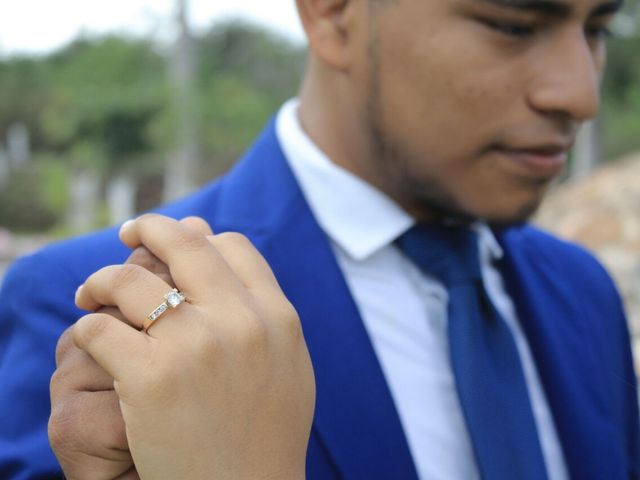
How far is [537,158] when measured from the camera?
1.69 meters

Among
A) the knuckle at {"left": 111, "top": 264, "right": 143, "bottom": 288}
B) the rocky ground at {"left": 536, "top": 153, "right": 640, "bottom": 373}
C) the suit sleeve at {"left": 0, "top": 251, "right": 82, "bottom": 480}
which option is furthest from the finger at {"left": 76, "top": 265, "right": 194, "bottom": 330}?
the rocky ground at {"left": 536, "top": 153, "right": 640, "bottom": 373}

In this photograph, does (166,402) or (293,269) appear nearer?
(166,402)

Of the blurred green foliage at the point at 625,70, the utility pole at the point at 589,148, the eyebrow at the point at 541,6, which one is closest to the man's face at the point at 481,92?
the eyebrow at the point at 541,6

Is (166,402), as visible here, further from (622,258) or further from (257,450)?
(622,258)

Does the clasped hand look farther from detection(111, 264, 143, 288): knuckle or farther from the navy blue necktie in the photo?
the navy blue necktie

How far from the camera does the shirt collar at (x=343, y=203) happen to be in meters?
1.80

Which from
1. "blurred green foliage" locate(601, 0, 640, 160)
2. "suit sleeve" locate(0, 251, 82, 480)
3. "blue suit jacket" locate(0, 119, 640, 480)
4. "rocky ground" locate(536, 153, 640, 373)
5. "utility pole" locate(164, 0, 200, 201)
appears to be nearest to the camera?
"suit sleeve" locate(0, 251, 82, 480)

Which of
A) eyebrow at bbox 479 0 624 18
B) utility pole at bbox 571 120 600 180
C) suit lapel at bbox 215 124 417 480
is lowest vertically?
utility pole at bbox 571 120 600 180

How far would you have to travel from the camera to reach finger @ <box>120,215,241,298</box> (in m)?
1.12

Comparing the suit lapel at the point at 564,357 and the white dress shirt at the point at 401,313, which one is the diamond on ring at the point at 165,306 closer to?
the white dress shirt at the point at 401,313

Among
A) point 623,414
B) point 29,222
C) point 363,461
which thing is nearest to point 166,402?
point 363,461

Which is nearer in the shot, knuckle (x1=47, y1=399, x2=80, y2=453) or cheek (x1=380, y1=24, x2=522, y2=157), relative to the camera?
knuckle (x1=47, y1=399, x2=80, y2=453)

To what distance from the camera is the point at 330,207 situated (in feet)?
6.05

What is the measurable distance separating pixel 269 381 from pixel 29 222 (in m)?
28.3
